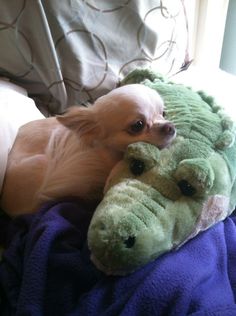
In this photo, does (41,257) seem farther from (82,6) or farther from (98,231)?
(82,6)

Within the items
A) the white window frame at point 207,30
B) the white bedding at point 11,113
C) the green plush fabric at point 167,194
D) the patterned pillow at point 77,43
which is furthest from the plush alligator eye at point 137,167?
the white window frame at point 207,30

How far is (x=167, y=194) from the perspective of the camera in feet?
2.02

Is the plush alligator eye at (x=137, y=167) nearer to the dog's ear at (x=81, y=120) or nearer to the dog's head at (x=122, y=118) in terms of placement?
the dog's head at (x=122, y=118)

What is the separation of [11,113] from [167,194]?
51 centimetres

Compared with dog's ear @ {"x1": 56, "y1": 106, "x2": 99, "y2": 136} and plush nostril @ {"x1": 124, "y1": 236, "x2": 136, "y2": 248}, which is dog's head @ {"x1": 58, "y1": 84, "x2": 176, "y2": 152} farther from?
plush nostril @ {"x1": 124, "y1": 236, "x2": 136, "y2": 248}

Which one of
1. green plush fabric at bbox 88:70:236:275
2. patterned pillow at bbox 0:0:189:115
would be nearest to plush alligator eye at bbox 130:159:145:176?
green plush fabric at bbox 88:70:236:275

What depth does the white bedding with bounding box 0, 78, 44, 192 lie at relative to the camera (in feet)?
2.84

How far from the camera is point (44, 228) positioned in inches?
26.0

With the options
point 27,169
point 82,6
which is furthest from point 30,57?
point 27,169

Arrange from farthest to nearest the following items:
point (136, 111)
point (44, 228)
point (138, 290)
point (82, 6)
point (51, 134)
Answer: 1. point (82, 6)
2. point (51, 134)
3. point (136, 111)
4. point (44, 228)
5. point (138, 290)

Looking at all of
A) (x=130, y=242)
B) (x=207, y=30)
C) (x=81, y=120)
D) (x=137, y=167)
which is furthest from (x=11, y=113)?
(x=207, y=30)

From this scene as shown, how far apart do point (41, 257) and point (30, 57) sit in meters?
0.63

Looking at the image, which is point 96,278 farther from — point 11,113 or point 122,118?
point 11,113

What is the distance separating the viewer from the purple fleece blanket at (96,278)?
0.55m
